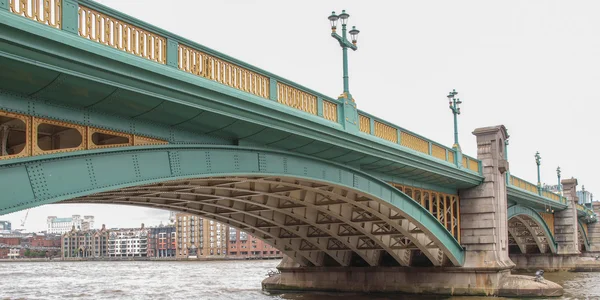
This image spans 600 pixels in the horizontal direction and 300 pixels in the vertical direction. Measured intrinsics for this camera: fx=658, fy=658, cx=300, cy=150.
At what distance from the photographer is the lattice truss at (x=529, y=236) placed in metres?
59.8

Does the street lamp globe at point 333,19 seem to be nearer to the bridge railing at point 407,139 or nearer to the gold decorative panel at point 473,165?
the bridge railing at point 407,139

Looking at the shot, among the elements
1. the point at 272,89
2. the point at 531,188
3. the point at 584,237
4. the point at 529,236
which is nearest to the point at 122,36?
the point at 272,89

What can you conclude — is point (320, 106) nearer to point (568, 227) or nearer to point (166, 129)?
point (166, 129)

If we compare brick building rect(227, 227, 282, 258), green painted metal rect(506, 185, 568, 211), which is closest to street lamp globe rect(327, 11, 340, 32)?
green painted metal rect(506, 185, 568, 211)

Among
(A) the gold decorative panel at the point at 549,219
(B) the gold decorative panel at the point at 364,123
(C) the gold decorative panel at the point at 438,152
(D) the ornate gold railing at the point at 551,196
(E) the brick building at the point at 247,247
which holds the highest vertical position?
(B) the gold decorative panel at the point at 364,123

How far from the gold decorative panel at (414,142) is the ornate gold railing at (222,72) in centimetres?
1021

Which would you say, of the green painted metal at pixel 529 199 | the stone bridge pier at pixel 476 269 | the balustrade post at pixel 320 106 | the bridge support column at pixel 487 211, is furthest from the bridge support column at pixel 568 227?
the balustrade post at pixel 320 106

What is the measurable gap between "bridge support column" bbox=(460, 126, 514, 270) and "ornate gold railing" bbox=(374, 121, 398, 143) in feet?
35.4

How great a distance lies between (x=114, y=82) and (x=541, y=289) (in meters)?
25.8

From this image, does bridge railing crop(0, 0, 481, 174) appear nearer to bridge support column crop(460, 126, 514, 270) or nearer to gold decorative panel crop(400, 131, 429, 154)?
gold decorative panel crop(400, 131, 429, 154)

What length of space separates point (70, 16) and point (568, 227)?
206 feet

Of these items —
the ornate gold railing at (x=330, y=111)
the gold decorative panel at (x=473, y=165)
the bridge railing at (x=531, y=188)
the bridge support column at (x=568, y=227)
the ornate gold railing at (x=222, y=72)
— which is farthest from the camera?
the bridge support column at (x=568, y=227)

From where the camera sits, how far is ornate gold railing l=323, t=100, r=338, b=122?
64.4 feet

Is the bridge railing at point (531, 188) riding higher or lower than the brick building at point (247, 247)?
higher
